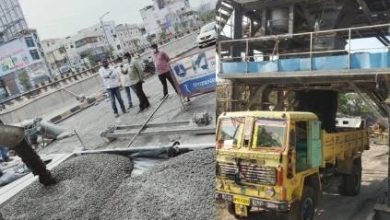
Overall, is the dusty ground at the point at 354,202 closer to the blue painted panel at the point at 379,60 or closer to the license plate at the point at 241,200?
the license plate at the point at 241,200

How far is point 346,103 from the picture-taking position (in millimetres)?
25141

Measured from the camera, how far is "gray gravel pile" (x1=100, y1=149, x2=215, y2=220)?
8688 millimetres

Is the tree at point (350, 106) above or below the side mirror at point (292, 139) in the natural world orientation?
below

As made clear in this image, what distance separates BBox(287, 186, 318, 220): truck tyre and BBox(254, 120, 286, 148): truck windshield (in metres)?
1.27

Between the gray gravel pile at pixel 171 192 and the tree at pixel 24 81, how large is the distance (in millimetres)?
64645

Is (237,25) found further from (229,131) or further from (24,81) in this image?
(24,81)

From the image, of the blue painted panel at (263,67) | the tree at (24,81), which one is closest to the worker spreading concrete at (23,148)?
the blue painted panel at (263,67)

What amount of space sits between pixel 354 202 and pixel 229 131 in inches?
169

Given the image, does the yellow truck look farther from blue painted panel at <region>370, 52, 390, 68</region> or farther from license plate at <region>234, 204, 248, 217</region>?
blue painted panel at <region>370, 52, 390, 68</region>

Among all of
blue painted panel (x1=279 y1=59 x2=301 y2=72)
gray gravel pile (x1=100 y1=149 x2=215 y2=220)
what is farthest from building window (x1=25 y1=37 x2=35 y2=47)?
gray gravel pile (x1=100 y1=149 x2=215 y2=220)

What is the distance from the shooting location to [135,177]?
1078 centimetres

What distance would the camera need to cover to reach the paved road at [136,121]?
1359cm

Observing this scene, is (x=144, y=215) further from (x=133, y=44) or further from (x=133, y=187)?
(x=133, y=44)

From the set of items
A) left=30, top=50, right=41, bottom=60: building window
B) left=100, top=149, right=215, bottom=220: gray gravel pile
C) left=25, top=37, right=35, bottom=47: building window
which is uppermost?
left=100, top=149, right=215, bottom=220: gray gravel pile
